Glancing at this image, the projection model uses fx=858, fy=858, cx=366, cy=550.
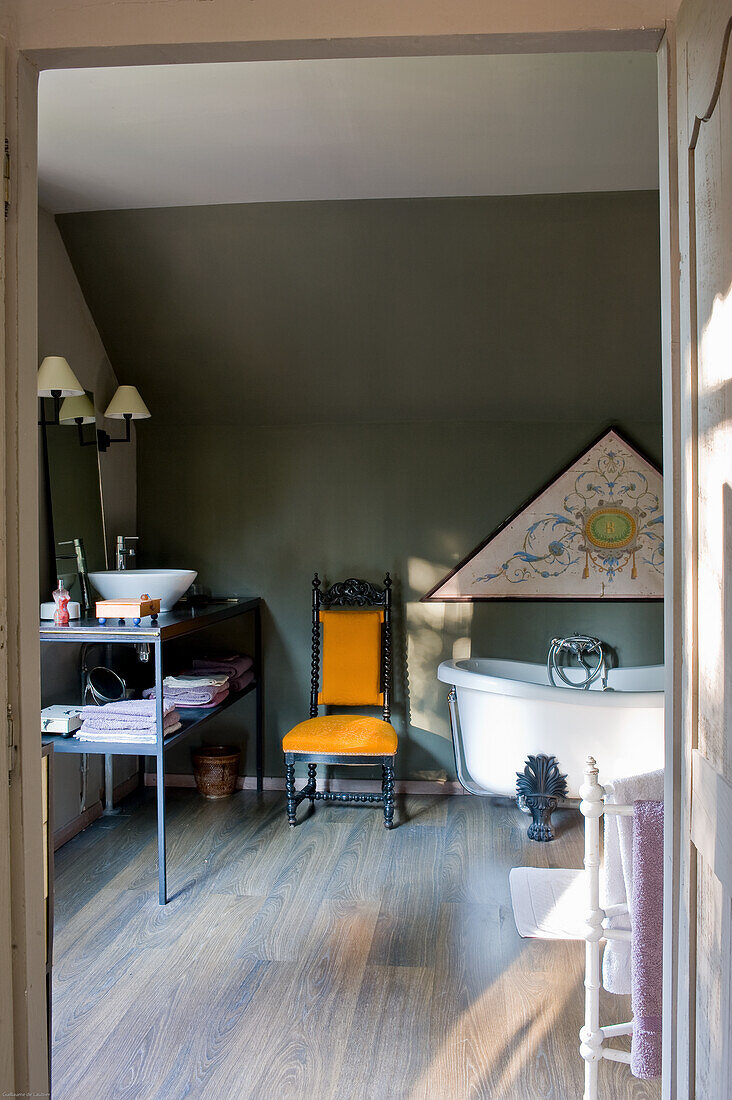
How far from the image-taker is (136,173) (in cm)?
320

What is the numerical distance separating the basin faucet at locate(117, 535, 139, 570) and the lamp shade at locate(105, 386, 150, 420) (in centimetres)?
57

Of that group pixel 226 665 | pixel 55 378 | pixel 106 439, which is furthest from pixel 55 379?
pixel 226 665

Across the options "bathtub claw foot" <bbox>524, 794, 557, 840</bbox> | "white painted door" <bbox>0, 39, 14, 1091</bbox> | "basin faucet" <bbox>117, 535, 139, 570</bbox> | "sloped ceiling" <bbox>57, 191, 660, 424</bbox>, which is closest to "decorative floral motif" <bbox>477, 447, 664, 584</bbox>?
"sloped ceiling" <bbox>57, 191, 660, 424</bbox>

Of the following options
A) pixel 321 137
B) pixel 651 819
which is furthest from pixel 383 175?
pixel 651 819

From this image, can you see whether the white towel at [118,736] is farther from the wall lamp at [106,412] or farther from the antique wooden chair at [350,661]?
the wall lamp at [106,412]

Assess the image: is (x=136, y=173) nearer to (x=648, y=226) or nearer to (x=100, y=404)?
(x=100, y=404)

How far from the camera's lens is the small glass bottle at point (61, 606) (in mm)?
3223

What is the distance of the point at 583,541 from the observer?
4289mm

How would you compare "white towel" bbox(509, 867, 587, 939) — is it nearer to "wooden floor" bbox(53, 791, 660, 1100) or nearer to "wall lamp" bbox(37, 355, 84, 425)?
"wooden floor" bbox(53, 791, 660, 1100)

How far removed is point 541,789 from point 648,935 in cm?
185

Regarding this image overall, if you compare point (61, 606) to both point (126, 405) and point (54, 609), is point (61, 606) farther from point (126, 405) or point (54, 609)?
point (126, 405)

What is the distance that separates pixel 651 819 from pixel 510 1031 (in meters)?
0.89

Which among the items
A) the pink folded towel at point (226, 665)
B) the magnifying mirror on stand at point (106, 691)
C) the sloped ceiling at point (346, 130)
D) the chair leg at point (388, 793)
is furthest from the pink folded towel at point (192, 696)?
the sloped ceiling at point (346, 130)

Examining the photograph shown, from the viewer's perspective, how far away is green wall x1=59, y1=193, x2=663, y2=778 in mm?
3609
